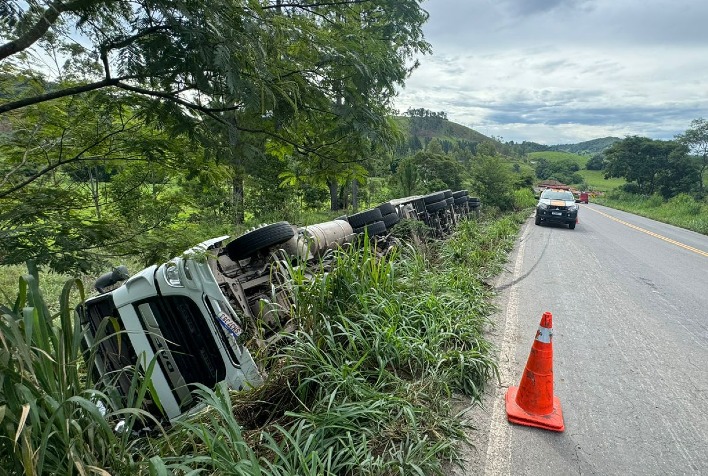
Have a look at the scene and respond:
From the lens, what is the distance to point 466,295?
16.4 ft

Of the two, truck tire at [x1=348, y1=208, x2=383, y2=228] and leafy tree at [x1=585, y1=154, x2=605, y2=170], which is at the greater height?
leafy tree at [x1=585, y1=154, x2=605, y2=170]

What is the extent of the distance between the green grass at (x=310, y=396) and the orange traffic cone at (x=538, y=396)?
0.31 metres

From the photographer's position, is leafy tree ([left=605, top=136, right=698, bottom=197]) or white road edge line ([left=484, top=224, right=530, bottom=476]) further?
leafy tree ([left=605, top=136, right=698, bottom=197])

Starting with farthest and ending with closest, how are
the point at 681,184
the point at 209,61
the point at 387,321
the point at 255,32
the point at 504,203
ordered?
1. the point at 681,184
2. the point at 504,203
3. the point at 387,321
4. the point at 255,32
5. the point at 209,61

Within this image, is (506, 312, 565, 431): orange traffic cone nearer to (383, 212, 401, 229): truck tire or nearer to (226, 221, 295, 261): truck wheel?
(226, 221, 295, 261): truck wheel

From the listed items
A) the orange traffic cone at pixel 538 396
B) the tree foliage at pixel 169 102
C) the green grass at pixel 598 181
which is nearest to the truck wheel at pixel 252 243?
the tree foliage at pixel 169 102

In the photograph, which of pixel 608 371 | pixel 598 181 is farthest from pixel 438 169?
pixel 598 181

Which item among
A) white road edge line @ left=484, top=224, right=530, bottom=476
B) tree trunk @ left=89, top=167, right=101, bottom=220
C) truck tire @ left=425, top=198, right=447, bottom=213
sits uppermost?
tree trunk @ left=89, top=167, right=101, bottom=220

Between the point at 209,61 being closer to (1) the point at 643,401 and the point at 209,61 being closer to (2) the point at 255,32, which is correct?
(2) the point at 255,32

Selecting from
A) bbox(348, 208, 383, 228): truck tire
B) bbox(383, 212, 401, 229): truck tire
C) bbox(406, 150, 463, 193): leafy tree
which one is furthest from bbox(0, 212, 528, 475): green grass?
bbox(406, 150, 463, 193): leafy tree

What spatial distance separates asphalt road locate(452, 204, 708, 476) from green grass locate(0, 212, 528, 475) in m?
0.32

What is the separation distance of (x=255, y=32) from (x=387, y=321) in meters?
2.49

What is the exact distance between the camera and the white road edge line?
2.35 meters

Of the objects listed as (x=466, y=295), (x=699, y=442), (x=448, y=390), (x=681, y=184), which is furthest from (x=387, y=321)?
(x=681, y=184)
